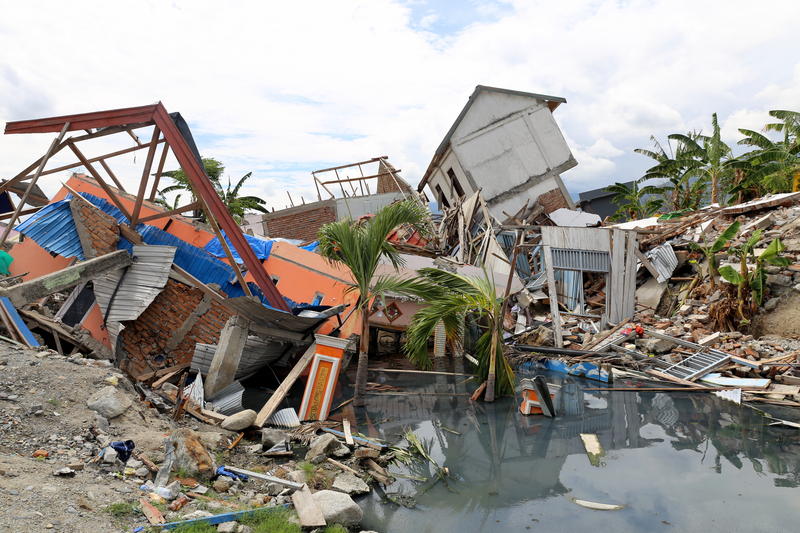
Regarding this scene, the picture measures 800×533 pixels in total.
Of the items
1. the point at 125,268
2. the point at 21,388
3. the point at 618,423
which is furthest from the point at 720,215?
the point at 21,388

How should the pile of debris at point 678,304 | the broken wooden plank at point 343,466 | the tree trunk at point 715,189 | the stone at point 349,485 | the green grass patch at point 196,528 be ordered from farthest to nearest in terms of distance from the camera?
the tree trunk at point 715,189
the pile of debris at point 678,304
the broken wooden plank at point 343,466
the stone at point 349,485
the green grass patch at point 196,528

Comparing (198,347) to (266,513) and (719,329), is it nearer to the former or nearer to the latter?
(266,513)

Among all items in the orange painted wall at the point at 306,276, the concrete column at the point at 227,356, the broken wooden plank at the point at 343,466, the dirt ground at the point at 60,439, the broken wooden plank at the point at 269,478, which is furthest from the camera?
the orange painted wall at the point at 306,276

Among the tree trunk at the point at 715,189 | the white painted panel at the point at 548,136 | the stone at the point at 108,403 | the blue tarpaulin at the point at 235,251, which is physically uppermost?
the white painted panel at the point at 548,136

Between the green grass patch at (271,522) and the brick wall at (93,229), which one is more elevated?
the brick wall at (93,229)

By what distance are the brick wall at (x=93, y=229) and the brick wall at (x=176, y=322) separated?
1.61m

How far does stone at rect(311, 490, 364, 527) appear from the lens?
16.2 ft

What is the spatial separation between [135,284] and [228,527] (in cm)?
689

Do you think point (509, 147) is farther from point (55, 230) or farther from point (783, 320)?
point (55, 230)

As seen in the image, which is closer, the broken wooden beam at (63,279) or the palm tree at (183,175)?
the broken wooden beam at (63,279)

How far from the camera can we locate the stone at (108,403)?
19.4ft

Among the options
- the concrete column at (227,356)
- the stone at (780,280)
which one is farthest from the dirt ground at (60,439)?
the stone at (780,280)

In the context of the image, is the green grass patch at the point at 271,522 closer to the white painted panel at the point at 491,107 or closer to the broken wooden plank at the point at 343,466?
the broken wooden plank at the point at 343,466

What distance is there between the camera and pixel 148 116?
939 cm
